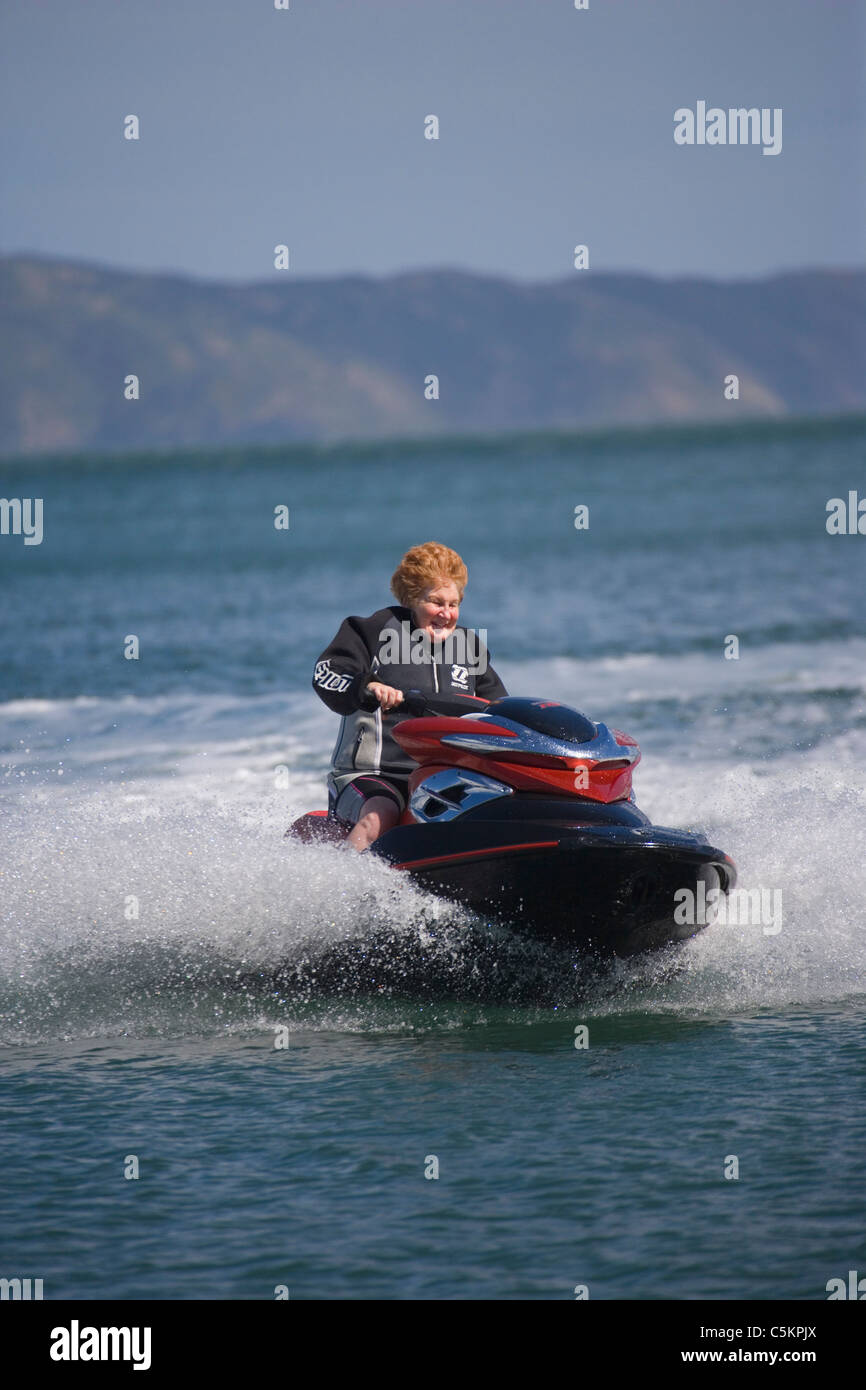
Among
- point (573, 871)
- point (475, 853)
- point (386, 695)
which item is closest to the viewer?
point (573, 871)

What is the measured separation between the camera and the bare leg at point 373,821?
603 centimetres

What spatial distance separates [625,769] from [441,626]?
3.23ft

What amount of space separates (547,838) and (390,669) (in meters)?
1.11

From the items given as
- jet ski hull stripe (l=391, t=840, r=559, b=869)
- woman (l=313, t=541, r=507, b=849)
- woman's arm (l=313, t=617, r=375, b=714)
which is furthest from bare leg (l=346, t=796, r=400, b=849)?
woman's arm (l=313, t=617, r=375, b=714)

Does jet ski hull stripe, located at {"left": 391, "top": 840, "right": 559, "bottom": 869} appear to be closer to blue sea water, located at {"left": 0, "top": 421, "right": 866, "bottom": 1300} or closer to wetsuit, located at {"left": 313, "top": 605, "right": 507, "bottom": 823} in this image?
blue sea water, located at {"left": 0, "top": 421, "right": 866, "bottom": 1300}

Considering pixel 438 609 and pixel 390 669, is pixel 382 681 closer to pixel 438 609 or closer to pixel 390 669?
pixel 390 669

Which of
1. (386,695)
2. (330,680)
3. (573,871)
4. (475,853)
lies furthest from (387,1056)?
(330,680)

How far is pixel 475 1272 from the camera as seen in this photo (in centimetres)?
395

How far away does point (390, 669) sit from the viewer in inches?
245

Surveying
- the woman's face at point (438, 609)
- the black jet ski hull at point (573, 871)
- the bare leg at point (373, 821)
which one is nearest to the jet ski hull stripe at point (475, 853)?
the black jet ski hull at point (573, 871)

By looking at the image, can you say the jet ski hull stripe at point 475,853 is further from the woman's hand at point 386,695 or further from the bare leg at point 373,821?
the woman's hand at point 386,695

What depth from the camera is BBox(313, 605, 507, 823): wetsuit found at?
20.2 feet
